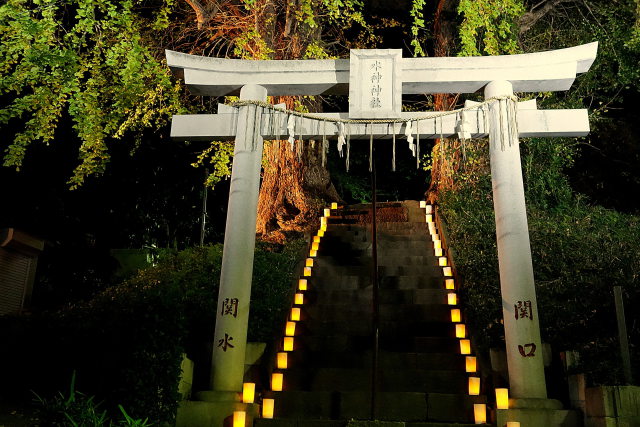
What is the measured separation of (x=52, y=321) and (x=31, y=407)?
83 centimetres

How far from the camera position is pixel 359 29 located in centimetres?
1451

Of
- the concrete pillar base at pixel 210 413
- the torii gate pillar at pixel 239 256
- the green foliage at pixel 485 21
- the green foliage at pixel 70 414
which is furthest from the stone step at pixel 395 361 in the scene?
the green foliage at pixel 485 21

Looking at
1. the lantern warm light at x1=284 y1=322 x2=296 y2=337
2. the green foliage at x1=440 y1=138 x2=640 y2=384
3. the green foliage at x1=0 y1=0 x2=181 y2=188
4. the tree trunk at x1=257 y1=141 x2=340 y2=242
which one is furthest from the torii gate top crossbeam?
the tree trunk at x1=257 y1=141 x2=340 y2=242

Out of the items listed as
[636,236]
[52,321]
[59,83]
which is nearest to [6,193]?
[59,83]

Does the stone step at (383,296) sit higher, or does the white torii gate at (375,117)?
the white torii gate at (375,117)

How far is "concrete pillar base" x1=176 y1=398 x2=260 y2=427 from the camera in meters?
5.40

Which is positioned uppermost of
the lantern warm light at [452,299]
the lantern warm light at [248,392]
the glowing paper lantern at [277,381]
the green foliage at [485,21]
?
the green foliage at [485,21]

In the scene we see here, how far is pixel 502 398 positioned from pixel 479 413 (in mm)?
296

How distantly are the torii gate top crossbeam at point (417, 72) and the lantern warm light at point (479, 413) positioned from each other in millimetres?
3740

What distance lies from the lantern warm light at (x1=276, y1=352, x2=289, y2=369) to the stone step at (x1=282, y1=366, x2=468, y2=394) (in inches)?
11.8

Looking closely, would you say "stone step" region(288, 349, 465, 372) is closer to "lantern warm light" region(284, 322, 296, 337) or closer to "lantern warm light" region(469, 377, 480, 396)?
"lantern warm light" region(469, 377, 480, 396)

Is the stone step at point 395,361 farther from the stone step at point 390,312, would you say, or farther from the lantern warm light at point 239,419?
the lantern warm light at point 239,419

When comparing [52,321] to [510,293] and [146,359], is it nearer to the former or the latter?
[146,359]

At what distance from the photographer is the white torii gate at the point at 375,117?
6016 millimetres
